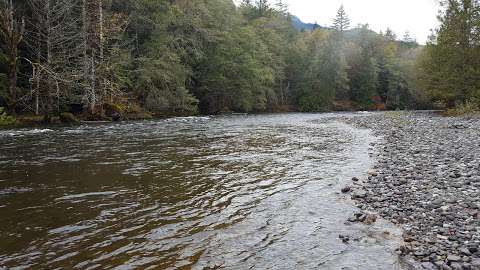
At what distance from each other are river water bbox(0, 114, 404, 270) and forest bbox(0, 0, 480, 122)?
16.4 m

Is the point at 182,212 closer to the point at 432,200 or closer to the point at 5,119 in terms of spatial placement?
the point at 432,200

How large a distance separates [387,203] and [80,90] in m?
28.4

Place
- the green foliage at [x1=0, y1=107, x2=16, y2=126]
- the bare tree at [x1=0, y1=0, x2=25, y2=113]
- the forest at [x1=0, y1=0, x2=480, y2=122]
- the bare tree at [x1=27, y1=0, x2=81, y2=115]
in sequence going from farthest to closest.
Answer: the forest at [x1=0, y1=0, x2=480, y2=122] → the bare tree at [x1=27, y1=0, x2=81, y2=115] → the bare tree at [x1=0, y1=0, x2=25, y2=113] → the green foliage at [x1=0, y1=107, x2=16, y2=126]

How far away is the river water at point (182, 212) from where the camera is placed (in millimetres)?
5480

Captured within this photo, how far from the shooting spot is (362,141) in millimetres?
18969

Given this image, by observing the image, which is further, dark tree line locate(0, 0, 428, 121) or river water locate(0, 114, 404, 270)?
dark tree line locate(0, 0, 428, 121)

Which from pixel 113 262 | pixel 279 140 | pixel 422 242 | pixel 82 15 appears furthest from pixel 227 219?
pixel 82 15

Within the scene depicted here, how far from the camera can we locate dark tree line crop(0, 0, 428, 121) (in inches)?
1117

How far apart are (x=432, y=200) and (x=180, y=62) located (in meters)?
38.5

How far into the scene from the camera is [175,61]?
39.2m

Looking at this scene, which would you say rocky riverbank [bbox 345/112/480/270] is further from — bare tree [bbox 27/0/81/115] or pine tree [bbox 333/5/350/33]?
pine tree [bbox 333/5/350/33]

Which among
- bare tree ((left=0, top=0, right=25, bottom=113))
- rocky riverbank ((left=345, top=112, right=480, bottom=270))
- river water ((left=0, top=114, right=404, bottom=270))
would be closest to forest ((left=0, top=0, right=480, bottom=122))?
bare tree ((left=0, top=0, right=25, bottom=113))

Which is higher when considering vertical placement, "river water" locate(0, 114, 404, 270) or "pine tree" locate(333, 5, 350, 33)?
"pine tree" locate(333, 5, 350, 33)

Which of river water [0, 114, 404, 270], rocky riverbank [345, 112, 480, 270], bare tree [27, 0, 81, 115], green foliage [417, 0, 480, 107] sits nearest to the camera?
rocky riverbank [345, 112, 480, 270]
